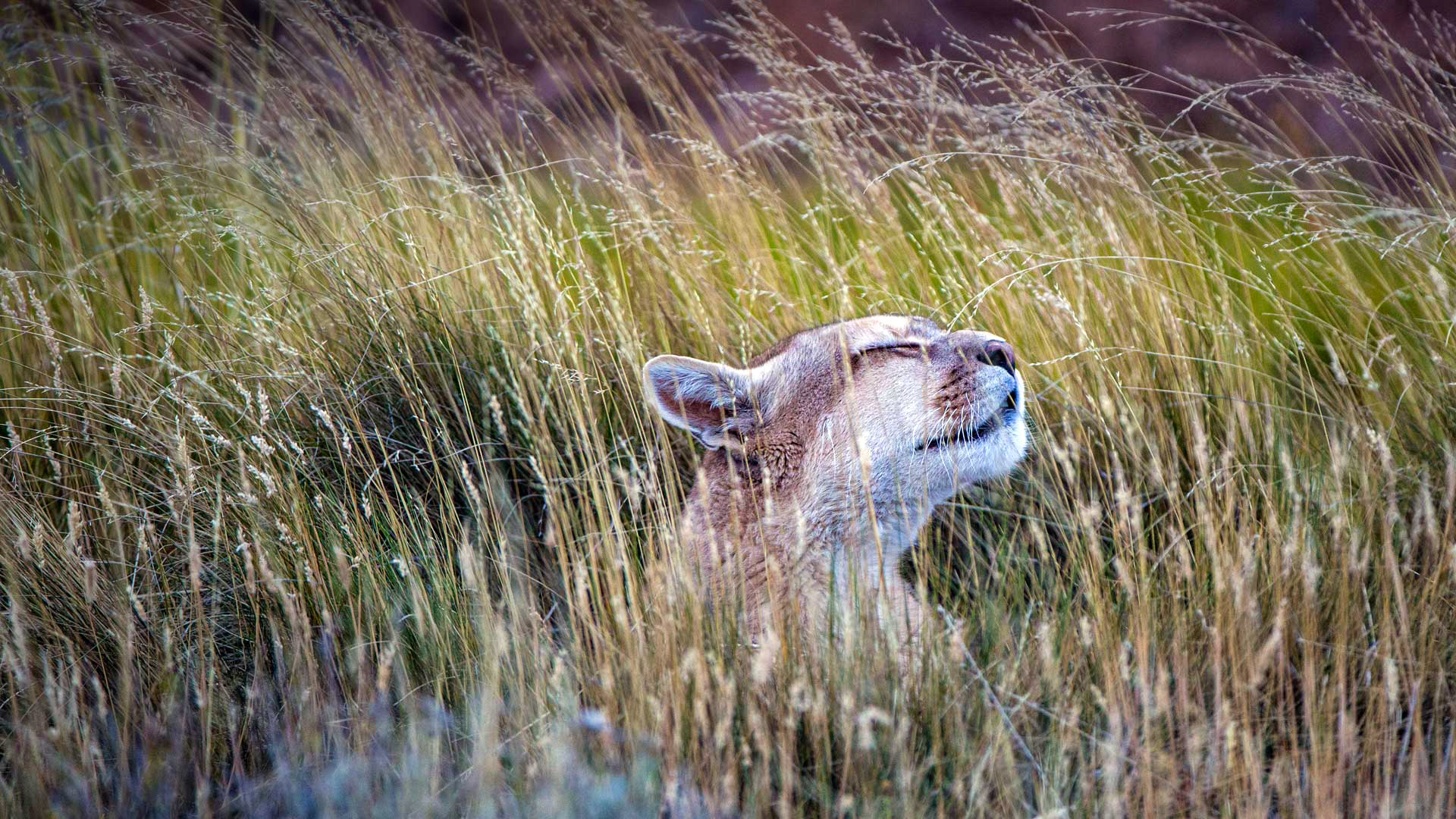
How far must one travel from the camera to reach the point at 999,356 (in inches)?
132

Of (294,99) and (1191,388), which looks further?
(294,99)

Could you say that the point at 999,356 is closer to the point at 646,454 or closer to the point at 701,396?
the point at 701,396

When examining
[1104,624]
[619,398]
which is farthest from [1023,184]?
[1104,624]

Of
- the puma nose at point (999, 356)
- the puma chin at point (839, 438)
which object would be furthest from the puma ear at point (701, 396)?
the puma nose at point (999, 356)

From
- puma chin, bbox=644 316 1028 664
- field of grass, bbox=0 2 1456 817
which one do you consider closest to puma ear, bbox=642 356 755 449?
puma chin, bbox=644 316 1028 664

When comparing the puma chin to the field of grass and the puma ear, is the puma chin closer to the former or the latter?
the puma ear

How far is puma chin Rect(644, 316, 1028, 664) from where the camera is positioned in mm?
3086

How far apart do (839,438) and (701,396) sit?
0.44 meters

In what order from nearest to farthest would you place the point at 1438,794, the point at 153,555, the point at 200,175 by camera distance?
1. the point at 1438,794
2. the point at 153,555
3. the point at 200,175

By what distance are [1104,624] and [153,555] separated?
2539 millimetres

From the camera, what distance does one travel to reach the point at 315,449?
332 cm

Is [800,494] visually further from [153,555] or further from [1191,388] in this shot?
[153,555]

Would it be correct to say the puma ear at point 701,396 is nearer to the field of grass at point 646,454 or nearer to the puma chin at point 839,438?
the puma chin at point 839,438

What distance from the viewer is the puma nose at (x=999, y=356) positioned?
328cm
